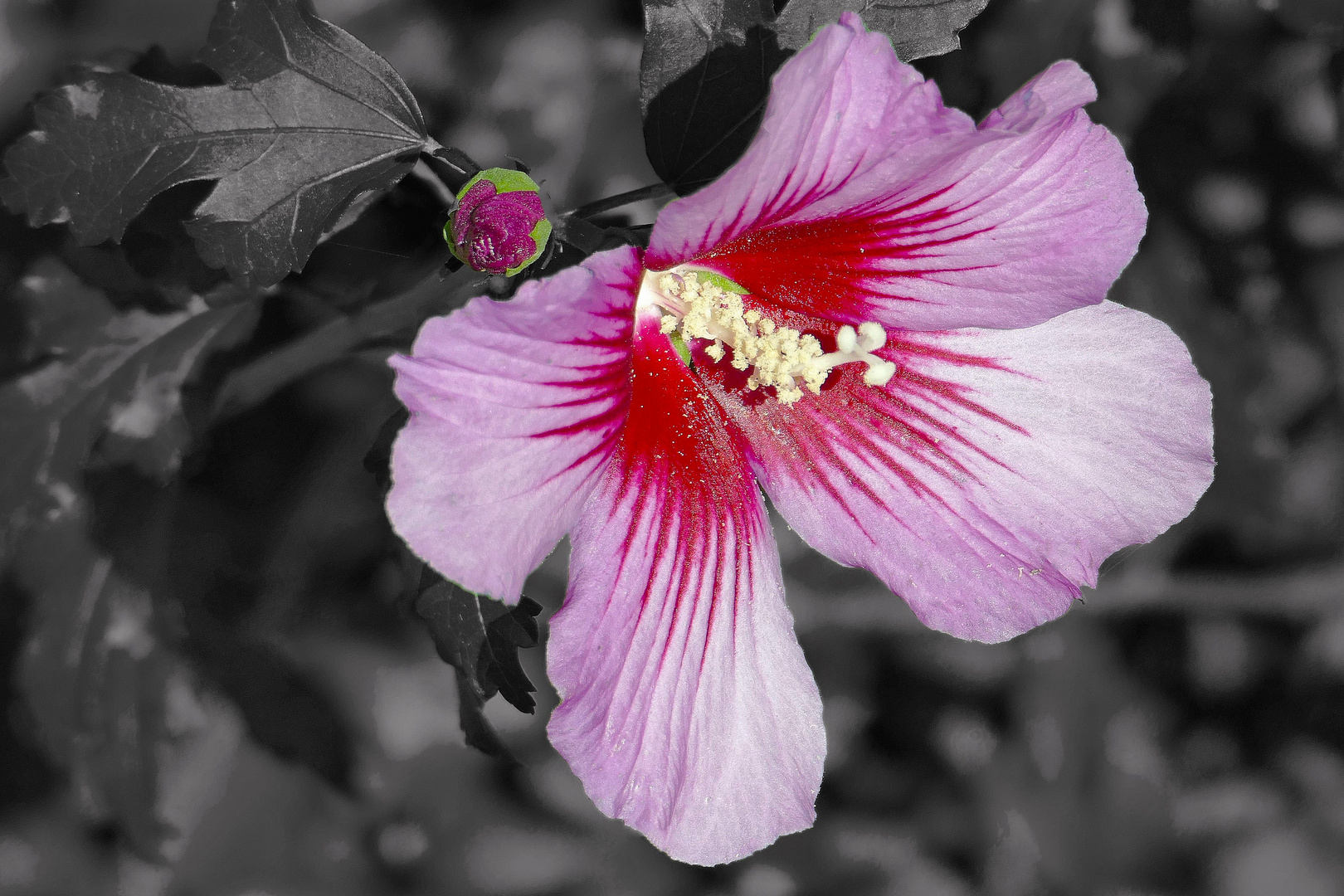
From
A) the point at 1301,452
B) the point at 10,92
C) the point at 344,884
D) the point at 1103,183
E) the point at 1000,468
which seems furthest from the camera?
the point at 1301,452

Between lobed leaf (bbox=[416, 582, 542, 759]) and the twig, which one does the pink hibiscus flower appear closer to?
lobed leaf (bbox=[416, 582, 542, 759])

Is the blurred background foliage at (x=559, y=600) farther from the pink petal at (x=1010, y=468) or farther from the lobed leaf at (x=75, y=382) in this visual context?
the pink petal at (x=1010, y=468)

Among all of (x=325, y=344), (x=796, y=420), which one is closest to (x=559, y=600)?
(x=325, y=344)

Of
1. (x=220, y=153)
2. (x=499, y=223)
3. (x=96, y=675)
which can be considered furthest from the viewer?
(x=96, y=675)

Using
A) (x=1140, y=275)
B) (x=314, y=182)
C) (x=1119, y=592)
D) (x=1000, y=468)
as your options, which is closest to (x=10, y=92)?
(x=314, y=182)

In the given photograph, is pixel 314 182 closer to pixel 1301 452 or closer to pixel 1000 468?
pixel 1000 468

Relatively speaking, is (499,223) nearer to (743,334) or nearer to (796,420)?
(743,334)

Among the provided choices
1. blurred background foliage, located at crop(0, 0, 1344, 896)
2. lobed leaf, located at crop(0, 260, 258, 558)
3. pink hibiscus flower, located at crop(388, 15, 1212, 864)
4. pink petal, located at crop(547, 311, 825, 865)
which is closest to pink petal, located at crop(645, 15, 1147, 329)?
pink hibiscus flower, located at crop(388, 15, 1212, 864)
